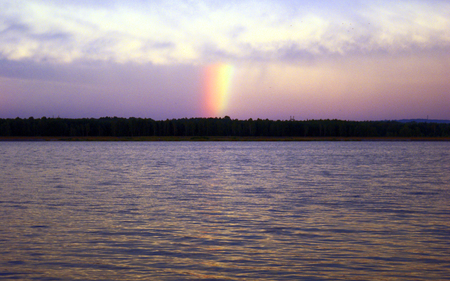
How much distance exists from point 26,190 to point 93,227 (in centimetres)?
1605

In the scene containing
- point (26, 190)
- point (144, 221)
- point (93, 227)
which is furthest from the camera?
point (26, 190)

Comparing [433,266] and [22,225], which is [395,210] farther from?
[22,225]

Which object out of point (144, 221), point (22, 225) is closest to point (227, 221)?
point (144, 221)

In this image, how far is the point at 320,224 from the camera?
1962 cm

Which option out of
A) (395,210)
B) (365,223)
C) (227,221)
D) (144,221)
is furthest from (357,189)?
(144,221)

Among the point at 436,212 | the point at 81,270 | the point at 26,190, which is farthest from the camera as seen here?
the point at 26,190

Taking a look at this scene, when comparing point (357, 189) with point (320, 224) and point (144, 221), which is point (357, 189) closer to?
point (320, 224)

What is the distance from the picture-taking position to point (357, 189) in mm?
34188

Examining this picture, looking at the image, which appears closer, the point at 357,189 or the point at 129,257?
the point at 129,257

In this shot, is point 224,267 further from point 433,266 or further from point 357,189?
point 357,189

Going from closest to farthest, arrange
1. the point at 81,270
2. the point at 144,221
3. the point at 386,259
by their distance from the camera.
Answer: the point at 81,270
the point at 386,259
the point at 144,221

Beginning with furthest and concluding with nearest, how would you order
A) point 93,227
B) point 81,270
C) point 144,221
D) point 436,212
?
point 436,212
point 144,221
point 93,227
point 81,270

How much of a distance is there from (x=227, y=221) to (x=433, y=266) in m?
9.28

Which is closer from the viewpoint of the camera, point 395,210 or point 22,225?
point 22,225
